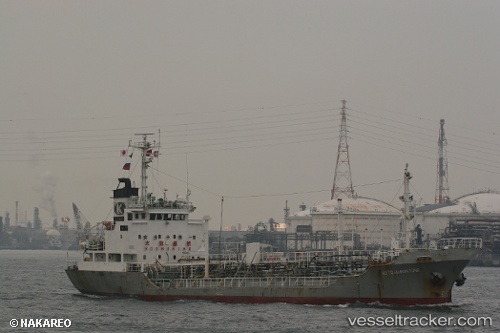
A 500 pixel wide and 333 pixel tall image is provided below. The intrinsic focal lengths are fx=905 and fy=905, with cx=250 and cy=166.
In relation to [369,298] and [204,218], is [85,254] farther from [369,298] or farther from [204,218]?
[369,298]

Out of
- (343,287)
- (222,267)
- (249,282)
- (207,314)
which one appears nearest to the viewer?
(207,314)

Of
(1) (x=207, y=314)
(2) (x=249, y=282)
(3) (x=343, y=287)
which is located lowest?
(1) (x=207, y=314)

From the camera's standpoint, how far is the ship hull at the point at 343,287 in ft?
214

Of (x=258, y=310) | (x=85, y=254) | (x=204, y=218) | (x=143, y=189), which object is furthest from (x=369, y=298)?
(x=85, y=254)

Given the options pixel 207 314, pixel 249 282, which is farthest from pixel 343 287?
pixel 207 314

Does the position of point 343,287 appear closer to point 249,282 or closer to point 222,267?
point 249,282

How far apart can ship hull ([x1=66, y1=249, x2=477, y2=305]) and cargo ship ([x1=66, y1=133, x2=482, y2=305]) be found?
72mm

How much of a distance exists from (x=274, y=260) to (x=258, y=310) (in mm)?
9364

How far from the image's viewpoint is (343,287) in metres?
66.6

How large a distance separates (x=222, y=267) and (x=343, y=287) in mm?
12767

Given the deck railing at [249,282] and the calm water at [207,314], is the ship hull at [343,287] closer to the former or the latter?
the deck railing at [249,282]

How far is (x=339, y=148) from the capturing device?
19562 centimetres

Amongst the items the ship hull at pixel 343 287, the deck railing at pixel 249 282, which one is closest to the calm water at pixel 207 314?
the ship hull at pixel 343 287

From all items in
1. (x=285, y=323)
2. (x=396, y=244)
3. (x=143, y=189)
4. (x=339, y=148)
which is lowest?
(x=285, y=323)
